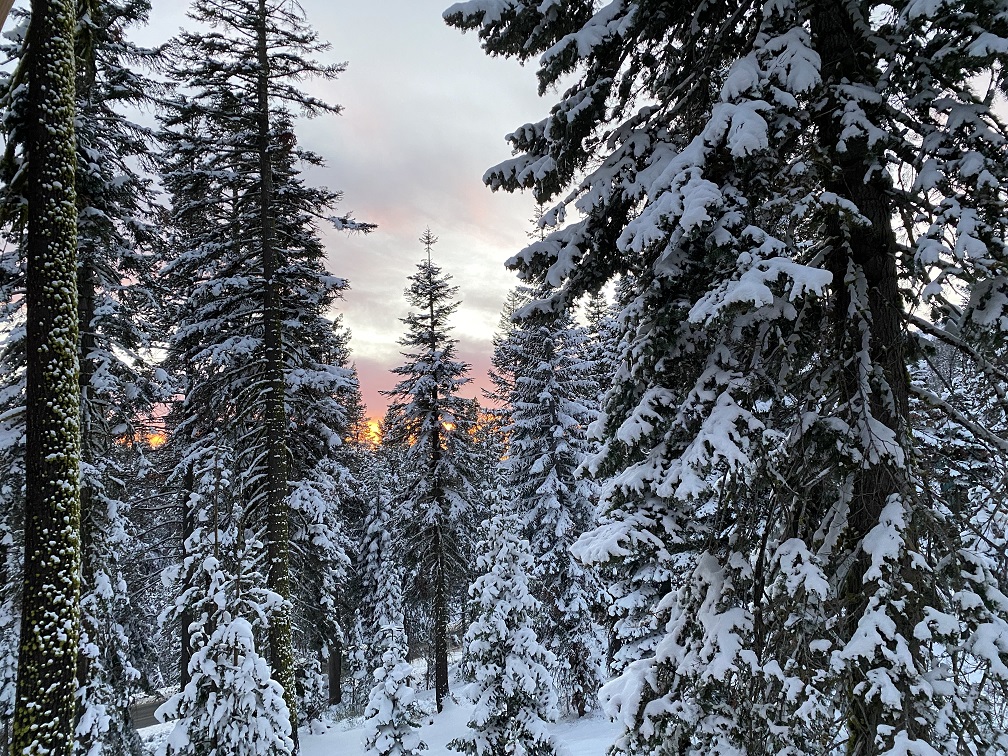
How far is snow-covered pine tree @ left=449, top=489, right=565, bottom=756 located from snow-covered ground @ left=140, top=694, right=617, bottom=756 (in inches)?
186

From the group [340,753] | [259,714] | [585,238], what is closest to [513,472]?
[340,753]

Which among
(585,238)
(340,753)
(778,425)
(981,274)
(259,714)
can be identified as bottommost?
(340,753)

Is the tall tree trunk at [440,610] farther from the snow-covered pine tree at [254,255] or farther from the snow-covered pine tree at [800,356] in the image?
the snow-covered pine tree at [800,356]

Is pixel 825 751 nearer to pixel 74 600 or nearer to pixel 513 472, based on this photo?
pixel 74 600

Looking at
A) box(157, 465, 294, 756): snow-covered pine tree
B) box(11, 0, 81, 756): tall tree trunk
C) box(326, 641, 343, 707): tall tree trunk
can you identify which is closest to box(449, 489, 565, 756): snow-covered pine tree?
box(157, 465, 294, 756): snow-covered pine tree

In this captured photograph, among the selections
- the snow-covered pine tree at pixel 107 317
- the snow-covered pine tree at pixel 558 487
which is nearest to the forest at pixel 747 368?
the snow-covered pine tree at pixel 107 317

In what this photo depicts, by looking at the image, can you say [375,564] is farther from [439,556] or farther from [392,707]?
[392,707]

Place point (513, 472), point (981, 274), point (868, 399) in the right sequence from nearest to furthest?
point (981, 274)
point (868, 399)
point (513, 472)

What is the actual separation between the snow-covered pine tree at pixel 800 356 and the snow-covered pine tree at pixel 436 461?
52.9ft

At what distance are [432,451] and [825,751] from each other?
61.1 feet

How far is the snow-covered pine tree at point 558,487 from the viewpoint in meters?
19.2

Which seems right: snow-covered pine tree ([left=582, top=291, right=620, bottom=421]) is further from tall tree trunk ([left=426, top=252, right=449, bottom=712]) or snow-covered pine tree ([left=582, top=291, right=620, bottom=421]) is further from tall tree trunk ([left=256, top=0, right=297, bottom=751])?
tall tree trunk ([left=256, top=0, right=297, bottom=751])

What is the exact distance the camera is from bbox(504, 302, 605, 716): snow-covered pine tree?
19203 millimetres

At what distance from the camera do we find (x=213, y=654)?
8719 millimetres
